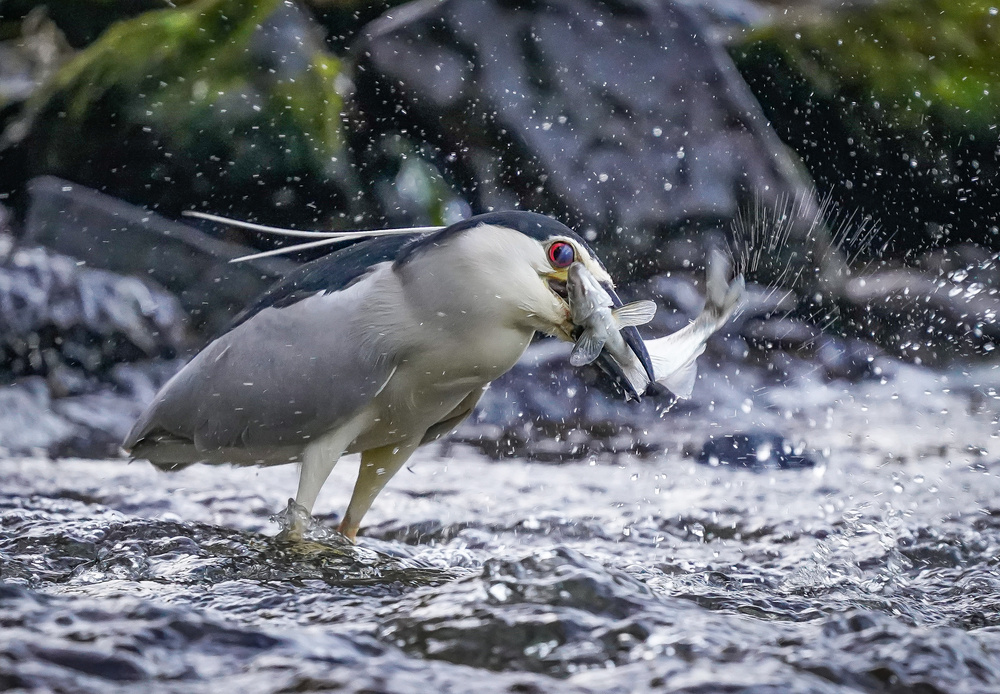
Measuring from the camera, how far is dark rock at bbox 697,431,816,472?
13.6 ft

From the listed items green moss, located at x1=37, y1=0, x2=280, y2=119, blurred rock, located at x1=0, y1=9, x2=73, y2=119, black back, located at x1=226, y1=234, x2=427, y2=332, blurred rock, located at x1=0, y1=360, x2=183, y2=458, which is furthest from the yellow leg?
blurred rock, located at x1=0, y1=9, x2=73, y2=119

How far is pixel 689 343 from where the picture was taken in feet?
8.45

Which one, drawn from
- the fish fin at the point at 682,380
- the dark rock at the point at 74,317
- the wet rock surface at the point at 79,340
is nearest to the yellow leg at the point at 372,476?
the fish fin at the point at 682,380

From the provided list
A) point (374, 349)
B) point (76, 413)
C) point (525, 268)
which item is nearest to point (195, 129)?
point (76, 413)

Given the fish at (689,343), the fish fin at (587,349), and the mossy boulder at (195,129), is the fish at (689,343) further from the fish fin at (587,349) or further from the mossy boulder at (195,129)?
the mossy boulder at (195,129)

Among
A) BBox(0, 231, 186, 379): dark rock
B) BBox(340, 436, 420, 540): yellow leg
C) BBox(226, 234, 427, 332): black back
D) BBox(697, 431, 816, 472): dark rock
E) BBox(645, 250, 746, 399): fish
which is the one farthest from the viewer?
BBox(0, 231, 186, 379): dark rock

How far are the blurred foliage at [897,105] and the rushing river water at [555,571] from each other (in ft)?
3.99

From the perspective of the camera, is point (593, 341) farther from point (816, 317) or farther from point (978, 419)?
point (816, 317)

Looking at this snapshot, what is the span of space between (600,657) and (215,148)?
14.3 feet

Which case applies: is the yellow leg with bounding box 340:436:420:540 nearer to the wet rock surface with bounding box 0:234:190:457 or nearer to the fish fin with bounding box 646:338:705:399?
the fish fin with bounding box 646:338:705:399

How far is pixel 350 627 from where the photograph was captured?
1704 millimetres

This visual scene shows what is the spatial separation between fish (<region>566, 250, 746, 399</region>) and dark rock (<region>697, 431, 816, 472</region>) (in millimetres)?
1628

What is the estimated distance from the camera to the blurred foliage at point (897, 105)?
18.9ft

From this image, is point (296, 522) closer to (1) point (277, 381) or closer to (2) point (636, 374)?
(1) point (277, 381)
